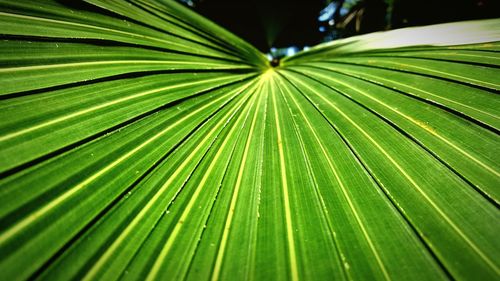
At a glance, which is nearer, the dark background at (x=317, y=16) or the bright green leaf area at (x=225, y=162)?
the bright green leaf area at (x=225, y=162)

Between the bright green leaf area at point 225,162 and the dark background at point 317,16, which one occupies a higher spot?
the dark background at point 317,16

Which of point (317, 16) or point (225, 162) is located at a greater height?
point (317, 16)

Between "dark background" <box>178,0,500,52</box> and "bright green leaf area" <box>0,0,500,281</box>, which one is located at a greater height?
"dark background" <box>178,0,500,52</box>

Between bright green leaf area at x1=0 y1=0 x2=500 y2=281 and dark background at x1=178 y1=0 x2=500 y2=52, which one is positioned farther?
dark background at x1=178 y1=0 x2=500 y2=52
